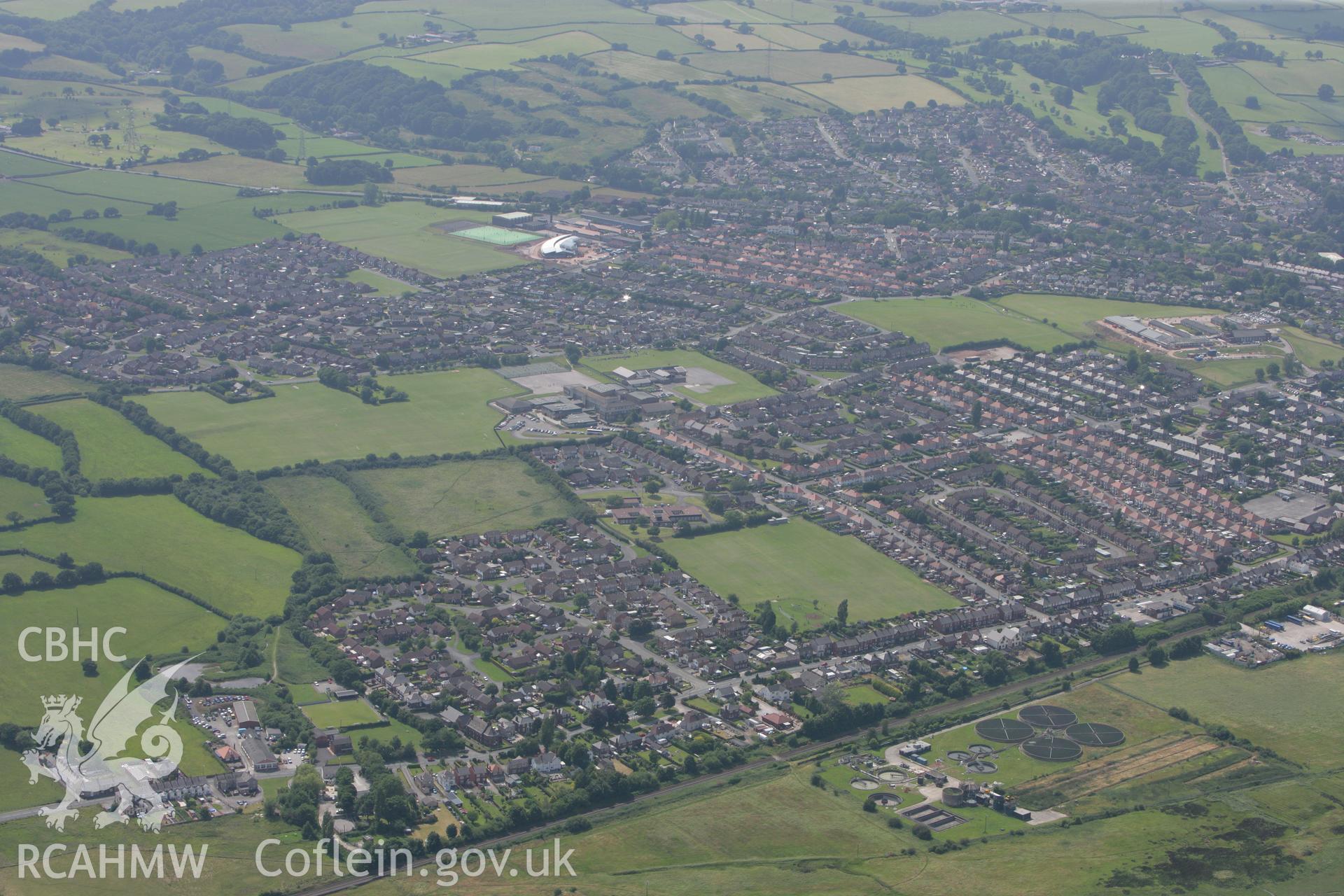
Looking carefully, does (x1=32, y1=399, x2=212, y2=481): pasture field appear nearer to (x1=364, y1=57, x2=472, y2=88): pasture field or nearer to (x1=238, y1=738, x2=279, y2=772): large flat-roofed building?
(x1=238, y1=738, x2=279, y2=772): large flat-roofed building

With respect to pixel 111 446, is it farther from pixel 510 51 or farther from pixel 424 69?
pixel 510 51

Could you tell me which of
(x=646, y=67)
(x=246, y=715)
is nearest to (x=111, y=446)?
(x=246, y=715)

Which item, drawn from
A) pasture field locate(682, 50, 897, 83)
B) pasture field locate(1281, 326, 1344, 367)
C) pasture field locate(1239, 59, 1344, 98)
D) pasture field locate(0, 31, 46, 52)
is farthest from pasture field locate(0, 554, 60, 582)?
pasture field locate(1239, 59, 1344, 98)

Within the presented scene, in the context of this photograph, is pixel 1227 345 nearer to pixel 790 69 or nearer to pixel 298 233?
pixel 298 233

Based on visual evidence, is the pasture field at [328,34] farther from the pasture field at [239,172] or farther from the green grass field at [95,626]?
the green grass field at [95,626]

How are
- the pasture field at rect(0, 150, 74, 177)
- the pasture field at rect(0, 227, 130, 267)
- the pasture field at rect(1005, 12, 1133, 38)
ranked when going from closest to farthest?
the pasture field at rect(0, 227, 130, 267), the pasture field at rect(0, 150, 74, 177), the pasture field at rect(1005, 12, 1133, 38)

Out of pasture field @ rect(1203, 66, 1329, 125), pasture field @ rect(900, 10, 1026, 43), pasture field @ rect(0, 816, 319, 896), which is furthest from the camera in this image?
pasture field @ rect(900, 10, 1026, 43)
